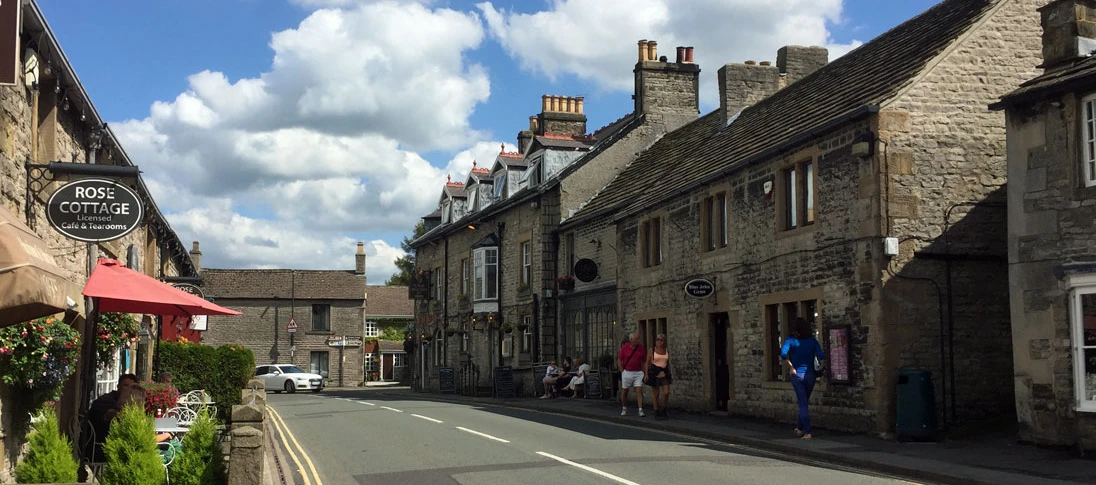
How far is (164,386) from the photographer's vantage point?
1545cm

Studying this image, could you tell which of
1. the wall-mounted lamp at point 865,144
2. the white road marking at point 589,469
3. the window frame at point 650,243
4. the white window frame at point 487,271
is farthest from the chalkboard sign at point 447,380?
the white road marking at point 589,469

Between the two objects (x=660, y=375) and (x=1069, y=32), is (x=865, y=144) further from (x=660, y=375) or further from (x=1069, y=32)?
(x=660, y=375)

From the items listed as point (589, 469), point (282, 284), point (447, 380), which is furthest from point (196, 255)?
point (589, 469)

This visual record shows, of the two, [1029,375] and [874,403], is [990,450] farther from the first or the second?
[874,403]

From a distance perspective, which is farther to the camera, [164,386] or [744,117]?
[744,117]

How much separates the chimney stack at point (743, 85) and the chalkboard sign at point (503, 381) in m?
11.0

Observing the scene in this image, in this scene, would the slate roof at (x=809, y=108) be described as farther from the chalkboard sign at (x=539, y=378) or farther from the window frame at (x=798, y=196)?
the chalkboard sign at (x=539, y=378)

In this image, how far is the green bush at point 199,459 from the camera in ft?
31.6

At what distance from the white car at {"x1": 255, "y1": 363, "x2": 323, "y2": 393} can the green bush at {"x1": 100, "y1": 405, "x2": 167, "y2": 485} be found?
38986 millimetres

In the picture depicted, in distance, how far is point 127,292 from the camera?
11.8 m

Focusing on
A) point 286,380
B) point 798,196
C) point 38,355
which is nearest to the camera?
point 38,355

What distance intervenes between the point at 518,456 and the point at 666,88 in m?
22.8

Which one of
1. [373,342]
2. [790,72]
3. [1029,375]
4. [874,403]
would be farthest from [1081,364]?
[373,342]

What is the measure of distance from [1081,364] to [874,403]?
349 centimetres
